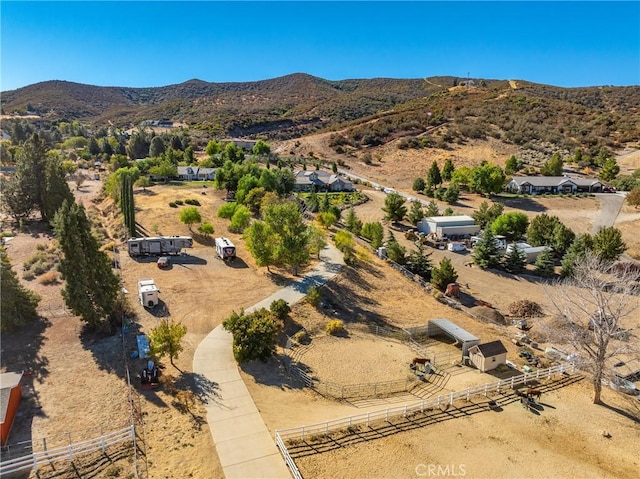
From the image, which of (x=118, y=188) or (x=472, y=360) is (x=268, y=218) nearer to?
(x=472, y=360)

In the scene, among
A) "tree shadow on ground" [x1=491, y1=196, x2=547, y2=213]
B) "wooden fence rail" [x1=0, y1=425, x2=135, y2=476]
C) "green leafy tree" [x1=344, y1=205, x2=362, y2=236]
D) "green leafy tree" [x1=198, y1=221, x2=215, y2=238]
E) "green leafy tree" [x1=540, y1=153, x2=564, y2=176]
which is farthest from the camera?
"green leafy tree" [x1=540, y1=153, x2=564, y2=176]

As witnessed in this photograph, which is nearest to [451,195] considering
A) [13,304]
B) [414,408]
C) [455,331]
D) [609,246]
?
[609,246]

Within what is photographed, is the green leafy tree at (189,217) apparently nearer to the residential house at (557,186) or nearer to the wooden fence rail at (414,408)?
the wooden fence rail at (414,408)

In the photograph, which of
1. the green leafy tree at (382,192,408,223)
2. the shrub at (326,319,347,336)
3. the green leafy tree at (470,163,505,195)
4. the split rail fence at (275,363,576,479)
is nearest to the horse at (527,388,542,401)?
the split rail fence at (275,363,576,479)

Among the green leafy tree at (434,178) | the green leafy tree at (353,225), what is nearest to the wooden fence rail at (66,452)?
the green leafy tree at (353,225)

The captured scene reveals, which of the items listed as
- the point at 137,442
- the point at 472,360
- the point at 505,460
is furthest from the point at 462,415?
the point at 137,442

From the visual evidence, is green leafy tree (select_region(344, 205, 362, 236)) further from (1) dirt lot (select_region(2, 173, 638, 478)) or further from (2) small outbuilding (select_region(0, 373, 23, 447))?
(2) small outbuilding (select_region(0, 373, 23, 447))
